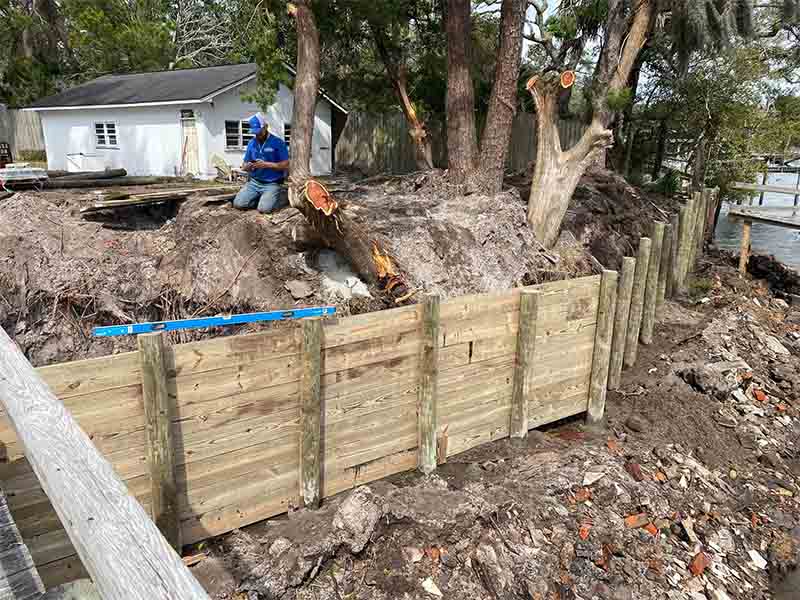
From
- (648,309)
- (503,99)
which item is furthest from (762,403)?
(503,99)

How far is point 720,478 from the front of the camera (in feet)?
21.5

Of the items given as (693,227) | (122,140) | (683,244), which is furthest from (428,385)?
(122,140)

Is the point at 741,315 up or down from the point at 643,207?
down

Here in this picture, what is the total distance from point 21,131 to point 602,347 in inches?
1157

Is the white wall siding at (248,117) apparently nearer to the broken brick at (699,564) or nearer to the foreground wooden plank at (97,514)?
the broken brick at (699,564)

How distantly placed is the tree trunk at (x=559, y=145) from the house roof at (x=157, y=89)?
33.8 feet

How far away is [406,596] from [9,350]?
3073mm

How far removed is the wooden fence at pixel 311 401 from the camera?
12.8 ft

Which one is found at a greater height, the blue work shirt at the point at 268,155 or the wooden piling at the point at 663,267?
the blue work shirt at the point at 268,155

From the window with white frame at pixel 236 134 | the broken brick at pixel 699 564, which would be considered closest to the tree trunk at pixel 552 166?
the broken brick at pixel 699 564

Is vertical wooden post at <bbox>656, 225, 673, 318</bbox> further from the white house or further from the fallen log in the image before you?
the white house

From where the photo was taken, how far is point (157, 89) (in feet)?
67.9

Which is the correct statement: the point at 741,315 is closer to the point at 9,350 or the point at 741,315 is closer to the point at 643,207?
the point at 643,207

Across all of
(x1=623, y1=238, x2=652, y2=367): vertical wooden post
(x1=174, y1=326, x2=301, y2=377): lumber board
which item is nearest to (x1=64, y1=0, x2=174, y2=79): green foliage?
(x1=623, y1=238, x2=652, y2=367): vertical wooden post
